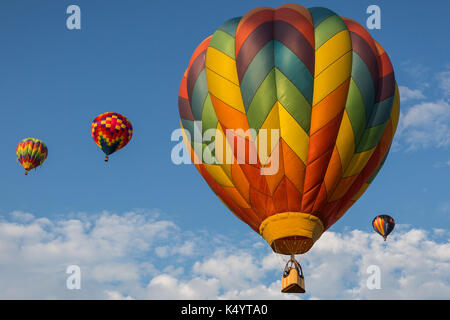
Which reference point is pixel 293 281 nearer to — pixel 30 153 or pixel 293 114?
pixel 293 114

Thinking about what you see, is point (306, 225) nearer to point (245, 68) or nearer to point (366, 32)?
point (245, 68)

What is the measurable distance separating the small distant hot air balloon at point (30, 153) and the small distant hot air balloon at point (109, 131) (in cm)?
508

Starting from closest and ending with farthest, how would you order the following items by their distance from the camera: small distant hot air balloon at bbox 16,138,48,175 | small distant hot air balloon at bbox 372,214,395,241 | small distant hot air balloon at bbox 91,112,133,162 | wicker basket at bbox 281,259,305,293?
wicker basket at bbox 281,259,305,293
small distant hot air balloon at bbox 91,112,133,162
small distant hot air balloon at bbox 16,138,48,175
small distant hot air balloon at bbox 372,214,395,241

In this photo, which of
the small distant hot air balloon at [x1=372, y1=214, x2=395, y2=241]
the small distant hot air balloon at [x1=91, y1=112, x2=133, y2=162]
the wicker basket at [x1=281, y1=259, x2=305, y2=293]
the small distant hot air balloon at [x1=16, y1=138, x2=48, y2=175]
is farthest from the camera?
the small distant hot air balloon at [x1=372, y1=214, x2=395, y2=241]

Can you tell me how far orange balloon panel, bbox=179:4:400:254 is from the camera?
604 inches

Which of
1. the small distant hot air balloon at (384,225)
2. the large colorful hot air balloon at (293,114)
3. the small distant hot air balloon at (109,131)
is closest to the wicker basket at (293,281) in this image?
the large colorful hot air balloon at (293,114)

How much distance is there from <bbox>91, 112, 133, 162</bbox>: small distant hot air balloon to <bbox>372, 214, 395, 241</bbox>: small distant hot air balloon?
1218cm

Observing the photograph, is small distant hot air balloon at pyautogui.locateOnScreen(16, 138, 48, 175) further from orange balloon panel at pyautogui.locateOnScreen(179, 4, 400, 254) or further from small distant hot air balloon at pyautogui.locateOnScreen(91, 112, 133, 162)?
orange balloon panel at pyautogui.locateOnScreen(179, 4, 400, 254)

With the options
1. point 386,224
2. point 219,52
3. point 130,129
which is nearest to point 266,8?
point 219,52

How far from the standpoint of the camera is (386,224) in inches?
1142

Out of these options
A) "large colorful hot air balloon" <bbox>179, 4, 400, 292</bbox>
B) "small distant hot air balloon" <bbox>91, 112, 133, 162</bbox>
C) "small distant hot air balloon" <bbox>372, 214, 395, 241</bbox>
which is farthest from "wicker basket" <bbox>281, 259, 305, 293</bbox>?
"small distant hot air balloon" <bbox>372, 214, 395, 241</bbox>

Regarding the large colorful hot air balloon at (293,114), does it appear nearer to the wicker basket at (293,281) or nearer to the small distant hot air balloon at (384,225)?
the wicker basket at (293,281)

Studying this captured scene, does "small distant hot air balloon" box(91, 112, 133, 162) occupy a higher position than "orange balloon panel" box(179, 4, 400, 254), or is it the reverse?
"small distant hot air balloon" box(91, 112, 133, 162)

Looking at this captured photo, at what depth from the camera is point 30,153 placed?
28031 millimetres
